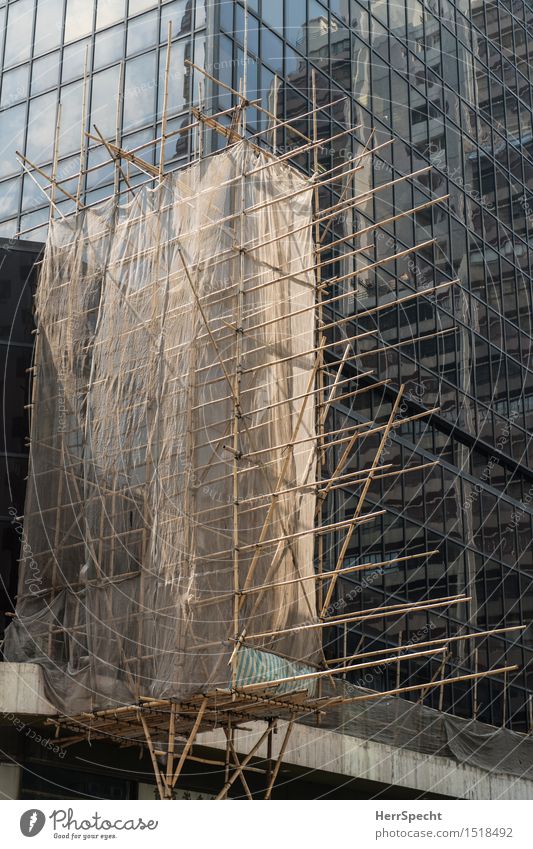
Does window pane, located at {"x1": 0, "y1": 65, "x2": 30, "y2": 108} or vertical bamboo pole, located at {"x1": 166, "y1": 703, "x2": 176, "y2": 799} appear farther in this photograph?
window pane, located at {"x1": 0, "y1": 65, "x2": 30, "y2": 108}

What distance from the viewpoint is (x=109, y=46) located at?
36.3 meters

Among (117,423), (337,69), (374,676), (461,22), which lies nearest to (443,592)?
(374,676)

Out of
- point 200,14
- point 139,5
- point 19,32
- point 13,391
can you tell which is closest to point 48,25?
point 19,32

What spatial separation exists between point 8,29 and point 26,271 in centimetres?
1114

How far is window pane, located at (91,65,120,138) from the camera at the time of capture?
116ft

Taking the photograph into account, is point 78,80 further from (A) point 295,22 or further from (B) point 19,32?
(A) point 295,22

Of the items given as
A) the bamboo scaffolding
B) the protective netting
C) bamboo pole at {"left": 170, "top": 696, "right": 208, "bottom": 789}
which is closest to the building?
the protective netting

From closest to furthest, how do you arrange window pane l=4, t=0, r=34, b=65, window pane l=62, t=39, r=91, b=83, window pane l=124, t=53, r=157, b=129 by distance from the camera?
window pane l=124, t=53, r=157, b=129, window pane l=62, t=39, r=91, b=83, window pane l=4, t=0, r=34, b=65

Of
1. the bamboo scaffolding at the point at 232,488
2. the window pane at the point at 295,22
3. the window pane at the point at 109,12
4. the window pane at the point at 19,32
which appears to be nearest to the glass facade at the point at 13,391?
the bamboo scaffolding at the point at 232,488

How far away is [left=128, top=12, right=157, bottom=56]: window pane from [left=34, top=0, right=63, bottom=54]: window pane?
11.6 feet

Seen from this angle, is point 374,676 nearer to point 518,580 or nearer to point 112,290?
point 518,580

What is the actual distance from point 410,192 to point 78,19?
11.9 meters

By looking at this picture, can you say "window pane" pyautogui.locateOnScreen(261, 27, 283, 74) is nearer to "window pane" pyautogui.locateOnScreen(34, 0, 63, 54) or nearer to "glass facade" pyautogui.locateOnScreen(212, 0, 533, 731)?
"glass facade" pyautogui.locateOnScreen(212, 0, 533, 731)

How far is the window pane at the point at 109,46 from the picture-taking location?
36.0 m
